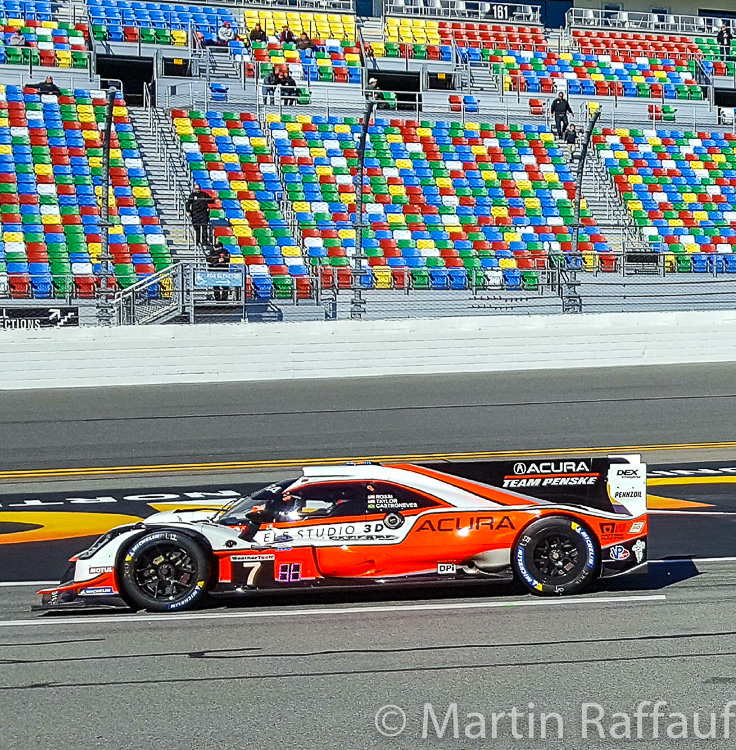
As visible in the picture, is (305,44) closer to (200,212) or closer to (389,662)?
(200,212)

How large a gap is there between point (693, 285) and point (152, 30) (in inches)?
706

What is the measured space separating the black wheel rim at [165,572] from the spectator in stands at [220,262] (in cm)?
1297

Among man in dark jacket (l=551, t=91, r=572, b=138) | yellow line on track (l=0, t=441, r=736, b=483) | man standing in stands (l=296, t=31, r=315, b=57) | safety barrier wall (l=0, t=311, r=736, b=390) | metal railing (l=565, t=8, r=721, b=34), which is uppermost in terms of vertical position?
metal railing (l=565, t=8, r=721, b=34)

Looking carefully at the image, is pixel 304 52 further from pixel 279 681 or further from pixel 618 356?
pixel 279 681

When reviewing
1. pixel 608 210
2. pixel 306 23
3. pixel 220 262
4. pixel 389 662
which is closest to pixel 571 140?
pixel 608 210

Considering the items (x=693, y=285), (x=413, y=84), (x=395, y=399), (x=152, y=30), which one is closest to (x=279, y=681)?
(x=395, y=399)

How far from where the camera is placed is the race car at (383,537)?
25.0 feet

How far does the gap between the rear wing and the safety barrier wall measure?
40.0 feet

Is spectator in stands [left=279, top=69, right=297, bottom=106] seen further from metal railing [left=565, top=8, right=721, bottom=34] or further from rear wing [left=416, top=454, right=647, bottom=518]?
rear wing [left=416, top=454, right=647, bottom=518]

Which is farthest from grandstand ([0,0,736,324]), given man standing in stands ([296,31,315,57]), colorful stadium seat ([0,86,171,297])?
man standing in stands ([296,31,315,57])

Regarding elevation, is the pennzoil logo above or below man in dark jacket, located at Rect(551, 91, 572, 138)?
below

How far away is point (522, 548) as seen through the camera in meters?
7.81

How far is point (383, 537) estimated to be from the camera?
7797 millimetres

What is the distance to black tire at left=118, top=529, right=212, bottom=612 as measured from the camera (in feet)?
24.9
